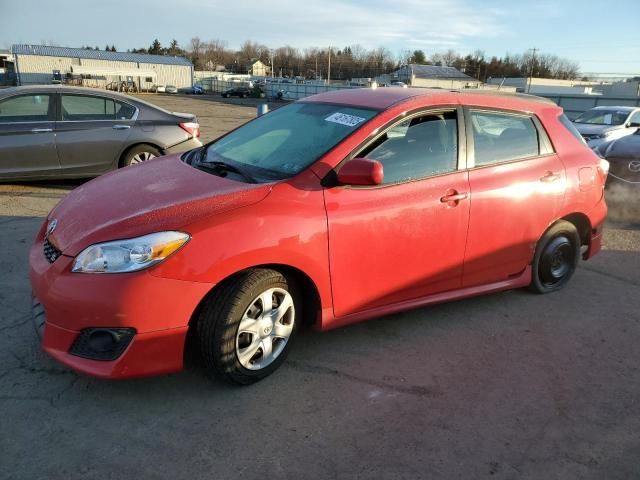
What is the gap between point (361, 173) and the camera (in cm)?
296

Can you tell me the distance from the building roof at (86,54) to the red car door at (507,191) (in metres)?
83.1

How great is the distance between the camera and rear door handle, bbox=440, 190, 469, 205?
3.47m

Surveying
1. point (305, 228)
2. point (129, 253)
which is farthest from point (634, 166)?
point (129, 253)

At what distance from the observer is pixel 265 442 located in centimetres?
255

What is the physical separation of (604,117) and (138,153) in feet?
40.5

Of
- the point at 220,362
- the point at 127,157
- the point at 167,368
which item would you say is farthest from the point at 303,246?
the point at 127,157

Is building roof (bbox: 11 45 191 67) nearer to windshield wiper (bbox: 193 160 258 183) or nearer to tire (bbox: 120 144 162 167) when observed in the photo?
tire (bbox: 120 144 162 167)

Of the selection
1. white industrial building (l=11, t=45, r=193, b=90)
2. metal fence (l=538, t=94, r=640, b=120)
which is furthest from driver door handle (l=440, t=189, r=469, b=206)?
white industrial building (l=11, t=45, r=193, b=90)

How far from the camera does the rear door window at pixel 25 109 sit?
678 centimetres

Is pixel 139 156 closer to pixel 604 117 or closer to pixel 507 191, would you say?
pixel 507 191

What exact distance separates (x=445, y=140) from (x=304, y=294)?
1.47 meters

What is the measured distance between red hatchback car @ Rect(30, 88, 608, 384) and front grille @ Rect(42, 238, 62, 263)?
0.03 metres

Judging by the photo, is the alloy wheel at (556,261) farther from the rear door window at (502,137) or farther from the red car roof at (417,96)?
the red car roof at (417,96)

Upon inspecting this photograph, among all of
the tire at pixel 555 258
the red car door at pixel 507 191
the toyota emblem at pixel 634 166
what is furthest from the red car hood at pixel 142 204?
the toyota emblem at pixel 634 166
